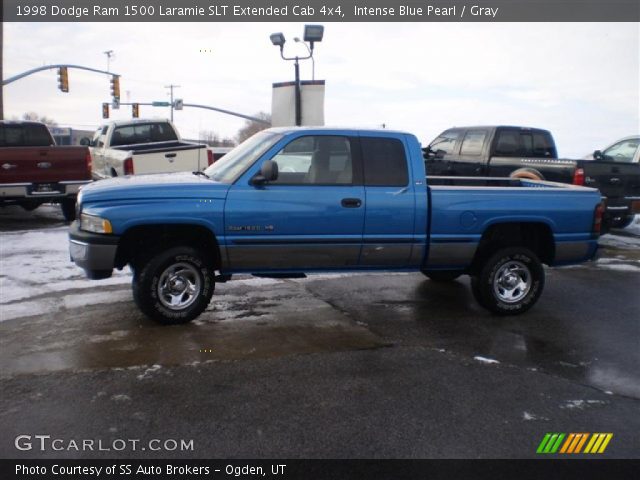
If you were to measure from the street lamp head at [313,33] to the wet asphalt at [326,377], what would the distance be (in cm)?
923

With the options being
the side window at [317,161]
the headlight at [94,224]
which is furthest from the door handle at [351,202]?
the headlight at [94,224]

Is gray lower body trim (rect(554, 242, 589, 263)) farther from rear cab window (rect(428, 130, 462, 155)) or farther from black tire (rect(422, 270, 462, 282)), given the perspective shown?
rear cab window (rect(428, 130, 462, 155))

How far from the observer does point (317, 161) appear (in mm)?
6016

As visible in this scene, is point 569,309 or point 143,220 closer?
point 143,220

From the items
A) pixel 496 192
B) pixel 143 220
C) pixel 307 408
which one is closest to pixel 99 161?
pixel 143 220

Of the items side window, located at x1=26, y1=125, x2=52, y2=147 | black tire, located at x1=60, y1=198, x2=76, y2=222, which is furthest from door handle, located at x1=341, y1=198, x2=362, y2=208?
side window, located at x1=26, y1=125, x2=52, y2=147

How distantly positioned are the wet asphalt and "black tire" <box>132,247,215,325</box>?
18 cm

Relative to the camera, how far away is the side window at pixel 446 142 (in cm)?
1352

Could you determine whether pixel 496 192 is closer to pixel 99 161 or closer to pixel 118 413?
pixel 118 413

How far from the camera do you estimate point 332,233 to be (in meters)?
5.93

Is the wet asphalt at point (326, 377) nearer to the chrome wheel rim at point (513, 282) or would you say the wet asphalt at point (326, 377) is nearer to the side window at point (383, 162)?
the chrome wheel rim at point (513, 282)

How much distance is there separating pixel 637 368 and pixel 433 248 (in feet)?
7.08

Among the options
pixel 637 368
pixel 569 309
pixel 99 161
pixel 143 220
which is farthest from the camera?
pixel 99 161

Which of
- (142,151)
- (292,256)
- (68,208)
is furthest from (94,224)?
(68,208)
